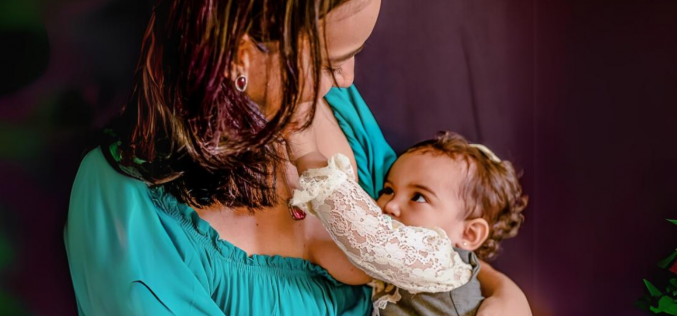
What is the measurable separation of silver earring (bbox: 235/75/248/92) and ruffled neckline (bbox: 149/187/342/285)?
0.17 meters

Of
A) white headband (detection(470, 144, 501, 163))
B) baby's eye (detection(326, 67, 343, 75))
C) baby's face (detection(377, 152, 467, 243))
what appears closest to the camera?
baby's eye (detection(326, 67, 343, 75))

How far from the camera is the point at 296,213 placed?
110 centimetres

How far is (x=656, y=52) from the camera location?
1.35 m

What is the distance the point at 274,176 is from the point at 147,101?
25cm

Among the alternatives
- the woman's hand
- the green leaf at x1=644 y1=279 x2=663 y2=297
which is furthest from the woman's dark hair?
the green leaf at x1=644 y1=279 x2=663 y2=297

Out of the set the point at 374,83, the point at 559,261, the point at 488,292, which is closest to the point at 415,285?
the point at 488,292

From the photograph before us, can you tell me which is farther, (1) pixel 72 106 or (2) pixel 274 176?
(2) pixel 274 176

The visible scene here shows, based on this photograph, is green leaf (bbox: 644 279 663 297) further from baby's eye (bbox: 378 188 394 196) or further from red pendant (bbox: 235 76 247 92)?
Answer: red pendant (bbox: 235 76 247 92)

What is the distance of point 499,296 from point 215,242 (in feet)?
→ 1.94

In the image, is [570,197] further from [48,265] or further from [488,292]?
[48,265]

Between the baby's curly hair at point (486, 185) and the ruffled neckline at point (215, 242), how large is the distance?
0.34 metres

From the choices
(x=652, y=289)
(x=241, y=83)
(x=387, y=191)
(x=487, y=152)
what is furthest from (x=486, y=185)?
(x=241, y=83)

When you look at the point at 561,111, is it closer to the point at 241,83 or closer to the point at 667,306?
the point at 667,306

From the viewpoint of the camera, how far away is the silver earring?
90cm
